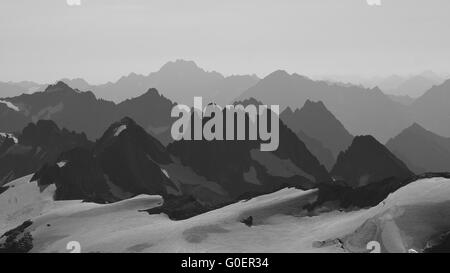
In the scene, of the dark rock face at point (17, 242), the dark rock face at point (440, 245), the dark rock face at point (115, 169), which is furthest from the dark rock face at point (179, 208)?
the dark rock face at point (440, 245)

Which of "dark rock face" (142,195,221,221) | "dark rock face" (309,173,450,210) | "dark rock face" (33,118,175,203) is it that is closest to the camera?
"dark rock face" (309,173,450,210)

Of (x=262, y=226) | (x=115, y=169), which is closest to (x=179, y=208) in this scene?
(x=262, y=226)

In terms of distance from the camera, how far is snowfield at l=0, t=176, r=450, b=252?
6016 centimetres

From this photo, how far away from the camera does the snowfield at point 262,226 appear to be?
60.2m

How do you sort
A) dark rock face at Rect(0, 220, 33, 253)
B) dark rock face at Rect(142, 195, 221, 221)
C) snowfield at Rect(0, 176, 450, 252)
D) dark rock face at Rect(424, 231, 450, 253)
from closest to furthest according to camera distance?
1. dark rock face at Rect(424, 231, 450, 253)
2. snowfield at Rect(0, 176, 450, 252)
3. dark rock face at Rect(0, 220, 33, 253)
4. dark rock face at Rect(142, 195, 221, 221)

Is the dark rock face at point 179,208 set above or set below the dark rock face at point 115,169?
above

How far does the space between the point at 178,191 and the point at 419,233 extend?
130m

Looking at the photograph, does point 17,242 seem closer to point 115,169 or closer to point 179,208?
point 179,208

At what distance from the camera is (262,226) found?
Result: 3034 inches

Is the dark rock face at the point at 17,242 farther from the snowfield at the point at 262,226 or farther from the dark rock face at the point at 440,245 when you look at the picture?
the dark rock face at the point at 440,245

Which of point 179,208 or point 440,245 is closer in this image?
point 440,245

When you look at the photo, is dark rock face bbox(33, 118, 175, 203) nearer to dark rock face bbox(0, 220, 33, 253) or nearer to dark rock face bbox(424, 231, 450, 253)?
dark rock face bbox(0, 220, 33, 253)

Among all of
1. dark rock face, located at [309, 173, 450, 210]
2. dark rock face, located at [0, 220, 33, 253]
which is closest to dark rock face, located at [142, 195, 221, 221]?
dark rock face, located at [0, 220, 33, 253]

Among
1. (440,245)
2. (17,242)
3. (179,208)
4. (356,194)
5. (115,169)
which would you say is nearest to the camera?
(440,245)
